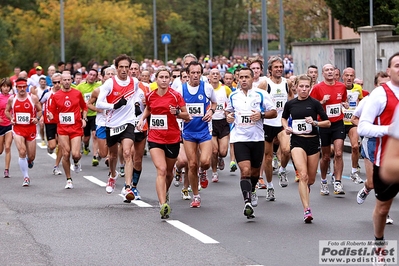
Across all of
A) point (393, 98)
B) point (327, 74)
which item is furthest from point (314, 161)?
point (393, 98)

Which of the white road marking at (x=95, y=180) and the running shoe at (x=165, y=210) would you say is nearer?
the running shoe at (x=165, y=210)

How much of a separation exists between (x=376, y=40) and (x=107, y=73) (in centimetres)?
1149

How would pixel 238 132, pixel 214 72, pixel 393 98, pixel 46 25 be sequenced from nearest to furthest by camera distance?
pixel 393 98 → pixel 238 132 → pixel 214 72 → pixel 46 25

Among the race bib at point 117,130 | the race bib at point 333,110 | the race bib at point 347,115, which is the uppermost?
the race bib at point 333,110

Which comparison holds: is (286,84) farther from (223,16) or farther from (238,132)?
(223,16)

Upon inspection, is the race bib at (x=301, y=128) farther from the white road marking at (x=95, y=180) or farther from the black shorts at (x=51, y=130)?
the black shorts at (x=51, y=130)

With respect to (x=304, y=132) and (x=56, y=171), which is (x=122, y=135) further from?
(x=56, y=171)

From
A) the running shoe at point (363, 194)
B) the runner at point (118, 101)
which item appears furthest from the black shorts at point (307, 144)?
the runner at point (118, 101)

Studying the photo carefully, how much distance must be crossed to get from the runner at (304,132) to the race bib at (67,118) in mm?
4591

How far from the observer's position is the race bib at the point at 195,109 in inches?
537

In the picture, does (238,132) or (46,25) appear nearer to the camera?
(238,132)

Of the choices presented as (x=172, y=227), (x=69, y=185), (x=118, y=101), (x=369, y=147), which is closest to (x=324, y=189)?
(x=118, y=101)

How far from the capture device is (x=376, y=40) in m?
27.6

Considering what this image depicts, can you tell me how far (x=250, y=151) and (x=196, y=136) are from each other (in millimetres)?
1115
